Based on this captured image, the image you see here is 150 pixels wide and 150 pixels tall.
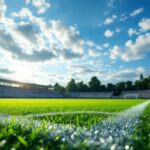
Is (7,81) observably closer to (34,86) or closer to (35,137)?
(34,86)

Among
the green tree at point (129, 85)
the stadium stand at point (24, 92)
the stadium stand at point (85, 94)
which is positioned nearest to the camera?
the stadium stand at point (24, 92)

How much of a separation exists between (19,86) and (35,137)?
248 ft

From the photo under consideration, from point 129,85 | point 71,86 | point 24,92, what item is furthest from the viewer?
point 71,86

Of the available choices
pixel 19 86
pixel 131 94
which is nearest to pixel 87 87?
pixel 131 94

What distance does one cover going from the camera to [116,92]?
302 ft

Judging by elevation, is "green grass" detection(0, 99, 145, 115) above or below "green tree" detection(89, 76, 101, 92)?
below

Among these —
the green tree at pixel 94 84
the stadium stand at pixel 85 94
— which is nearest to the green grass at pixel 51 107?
the stadium stand at pixel 85 94

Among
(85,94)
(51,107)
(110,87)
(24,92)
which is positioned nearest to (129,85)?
(110,87)

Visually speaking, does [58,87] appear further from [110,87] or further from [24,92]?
[24,92]

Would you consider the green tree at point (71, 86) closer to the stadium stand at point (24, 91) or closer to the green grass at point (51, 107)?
the stadium stand at point (24, 91)

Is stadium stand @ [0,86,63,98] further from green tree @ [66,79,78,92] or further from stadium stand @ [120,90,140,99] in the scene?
stadium stand @ [120,90,140,99]

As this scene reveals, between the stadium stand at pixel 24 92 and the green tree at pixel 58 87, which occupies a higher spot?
the green tree at pixel 58 87

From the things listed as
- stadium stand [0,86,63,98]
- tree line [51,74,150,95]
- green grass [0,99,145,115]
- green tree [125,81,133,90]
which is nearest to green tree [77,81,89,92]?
tree line [51,74,150,95]

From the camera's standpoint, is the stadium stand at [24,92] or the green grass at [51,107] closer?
the green grass at [51,107]
